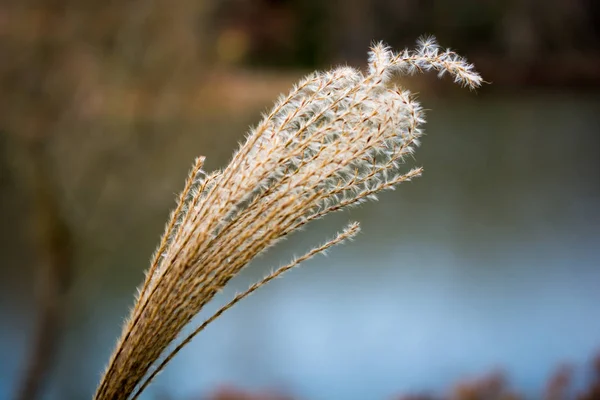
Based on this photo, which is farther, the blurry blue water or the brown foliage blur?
the blurry blue water

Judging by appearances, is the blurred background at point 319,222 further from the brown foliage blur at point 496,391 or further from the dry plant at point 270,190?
the dry plant at point 270,190

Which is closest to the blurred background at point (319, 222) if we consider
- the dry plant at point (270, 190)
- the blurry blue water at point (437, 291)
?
the blurry blue water at point (437, 291)

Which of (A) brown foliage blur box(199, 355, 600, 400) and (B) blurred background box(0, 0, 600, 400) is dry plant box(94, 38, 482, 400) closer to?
(B) blurred background box(0, 0, 600, 400)

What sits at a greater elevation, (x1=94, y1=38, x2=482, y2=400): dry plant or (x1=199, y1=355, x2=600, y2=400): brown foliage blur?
(x1=199, y1=355, x2=600, y2=400): brown foliage blur

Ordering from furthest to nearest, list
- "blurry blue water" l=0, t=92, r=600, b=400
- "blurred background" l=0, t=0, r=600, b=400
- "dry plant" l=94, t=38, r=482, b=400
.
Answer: "blurry blue water" l=0, t=92, r=600, b=400
"blurred background" l=0, t=0, r=600, b=400
"dry plant" l=94, t=38, r=482, b=400

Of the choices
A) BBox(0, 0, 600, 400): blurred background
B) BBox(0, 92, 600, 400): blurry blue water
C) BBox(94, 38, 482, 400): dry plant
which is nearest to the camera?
BBox(94, 38, 482, 400): dry plant

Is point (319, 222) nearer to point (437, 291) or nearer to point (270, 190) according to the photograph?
point (437, 291)

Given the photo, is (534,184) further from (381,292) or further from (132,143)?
(132,143)

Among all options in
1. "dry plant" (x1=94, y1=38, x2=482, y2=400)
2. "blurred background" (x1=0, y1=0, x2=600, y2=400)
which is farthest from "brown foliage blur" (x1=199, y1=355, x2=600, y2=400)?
"dry plant" (x1=94, y1=38, x2=482, y2=400)
